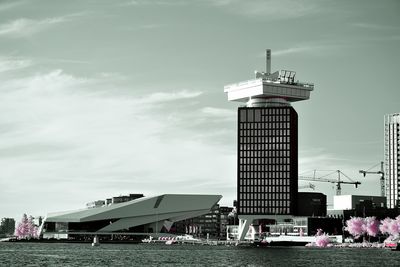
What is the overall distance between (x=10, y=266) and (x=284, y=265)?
39.9 meters

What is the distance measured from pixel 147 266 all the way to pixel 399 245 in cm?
9054

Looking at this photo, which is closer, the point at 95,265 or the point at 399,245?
the point at 95,265

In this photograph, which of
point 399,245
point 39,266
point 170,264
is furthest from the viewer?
point 399,245

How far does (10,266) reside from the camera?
124 m

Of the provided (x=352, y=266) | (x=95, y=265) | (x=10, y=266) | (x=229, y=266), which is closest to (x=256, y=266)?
(x=229, y=266)

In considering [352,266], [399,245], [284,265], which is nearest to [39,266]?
[284,265]

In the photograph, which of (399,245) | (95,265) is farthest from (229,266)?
(399,245)

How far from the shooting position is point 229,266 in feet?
412

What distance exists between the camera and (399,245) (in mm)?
198750

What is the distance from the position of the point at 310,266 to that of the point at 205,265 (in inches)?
604

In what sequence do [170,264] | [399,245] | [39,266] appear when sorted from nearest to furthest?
[39,266] → [170,264] → [399,245]

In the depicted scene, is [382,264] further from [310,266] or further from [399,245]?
[399,245]

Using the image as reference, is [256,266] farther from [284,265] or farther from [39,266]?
[39,266]

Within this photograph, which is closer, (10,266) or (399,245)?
(10,266)
